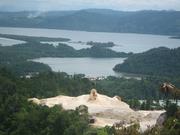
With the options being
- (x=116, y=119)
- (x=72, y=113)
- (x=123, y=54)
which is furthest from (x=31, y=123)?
(x=123, y=54)

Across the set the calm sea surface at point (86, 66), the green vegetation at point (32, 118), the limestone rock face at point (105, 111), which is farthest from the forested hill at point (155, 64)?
the limestone rock face at point (105, 111)

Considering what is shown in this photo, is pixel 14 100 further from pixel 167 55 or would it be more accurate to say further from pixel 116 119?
pixel 167 55

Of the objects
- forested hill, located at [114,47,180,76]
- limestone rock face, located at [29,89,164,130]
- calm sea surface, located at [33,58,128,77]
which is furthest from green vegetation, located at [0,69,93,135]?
forested hill, located at [114,47,180,76]

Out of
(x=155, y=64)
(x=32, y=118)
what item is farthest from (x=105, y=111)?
(x=155, y=64)

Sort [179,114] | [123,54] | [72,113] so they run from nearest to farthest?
[179,114], [72,113], [123,54]

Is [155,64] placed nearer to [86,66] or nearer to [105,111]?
[86,66]

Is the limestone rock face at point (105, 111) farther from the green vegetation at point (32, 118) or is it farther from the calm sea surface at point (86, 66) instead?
the calm sea surface at point (86, 66)

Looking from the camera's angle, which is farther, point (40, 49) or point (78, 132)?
point (40, 49)

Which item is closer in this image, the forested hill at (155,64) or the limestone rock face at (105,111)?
the limestone rock face at (105,111)
